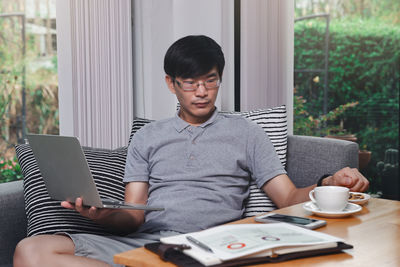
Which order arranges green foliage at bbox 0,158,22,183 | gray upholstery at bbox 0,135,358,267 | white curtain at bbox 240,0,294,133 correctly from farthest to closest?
green foliage at bbox 0,158,22,183 < white curtain at bbox 240,0,294,133 < gray upholstery at bbox 0,135,358,267

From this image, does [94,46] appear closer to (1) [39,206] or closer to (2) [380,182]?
(1) [39,206]

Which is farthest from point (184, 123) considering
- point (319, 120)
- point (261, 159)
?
point (319, 120)

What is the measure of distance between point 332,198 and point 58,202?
1.01 meters

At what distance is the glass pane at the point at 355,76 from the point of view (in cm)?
475

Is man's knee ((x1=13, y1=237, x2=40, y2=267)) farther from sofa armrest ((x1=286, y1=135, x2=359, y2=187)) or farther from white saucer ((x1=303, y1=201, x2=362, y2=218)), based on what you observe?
sofa armrest ((x1=286, y1=135, x2=359, y2=187))

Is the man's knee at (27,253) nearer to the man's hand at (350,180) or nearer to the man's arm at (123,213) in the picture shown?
the man's arm at (123,213)

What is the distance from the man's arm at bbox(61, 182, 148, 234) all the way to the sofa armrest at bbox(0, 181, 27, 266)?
448 millimetres

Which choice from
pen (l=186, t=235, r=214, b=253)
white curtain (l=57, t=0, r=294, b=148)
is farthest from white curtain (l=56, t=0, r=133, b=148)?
pen (l=186, t=235, r=214, b=253)

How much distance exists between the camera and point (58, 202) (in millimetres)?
1882

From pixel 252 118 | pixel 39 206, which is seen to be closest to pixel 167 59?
pixel 252 118

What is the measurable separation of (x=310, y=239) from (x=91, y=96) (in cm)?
199

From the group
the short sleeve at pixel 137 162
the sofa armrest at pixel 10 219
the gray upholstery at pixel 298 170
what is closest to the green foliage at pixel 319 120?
the gray upholstery at pixel 298 170

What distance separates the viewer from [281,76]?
2799 millimetres

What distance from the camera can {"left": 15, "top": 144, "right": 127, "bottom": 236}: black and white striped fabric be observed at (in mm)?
1826
